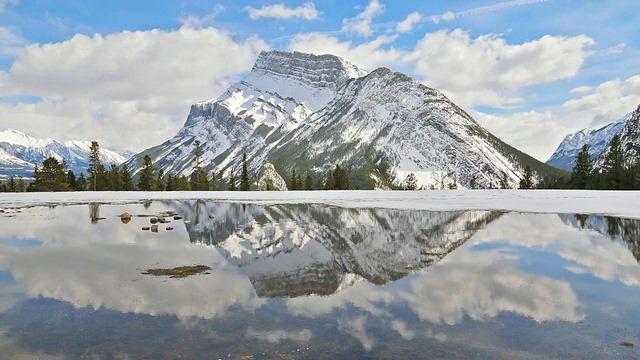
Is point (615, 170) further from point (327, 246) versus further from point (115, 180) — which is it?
point (115, 180)

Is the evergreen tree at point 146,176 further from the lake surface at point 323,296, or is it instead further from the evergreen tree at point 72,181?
the lake surface at point 323,296

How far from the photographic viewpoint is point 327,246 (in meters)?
20.6

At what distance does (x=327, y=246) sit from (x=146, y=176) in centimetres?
10850

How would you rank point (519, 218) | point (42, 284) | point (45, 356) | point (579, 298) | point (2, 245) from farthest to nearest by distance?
point (519, 218) < point (2, 245) < point (42, 284) < point (579, 298) < point (45, 356)

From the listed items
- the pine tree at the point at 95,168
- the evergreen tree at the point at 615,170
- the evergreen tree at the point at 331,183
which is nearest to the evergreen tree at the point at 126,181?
the pine tree at the point at 95,168

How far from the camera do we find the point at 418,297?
474 inches

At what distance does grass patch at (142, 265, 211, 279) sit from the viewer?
14820mm

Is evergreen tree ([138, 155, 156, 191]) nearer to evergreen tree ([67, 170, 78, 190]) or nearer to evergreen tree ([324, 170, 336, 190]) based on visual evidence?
evergreen tree ([67, 170, 78, 190])

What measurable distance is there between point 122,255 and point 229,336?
12.2 metres

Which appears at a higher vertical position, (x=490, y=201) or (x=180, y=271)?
(x=490, y=201)

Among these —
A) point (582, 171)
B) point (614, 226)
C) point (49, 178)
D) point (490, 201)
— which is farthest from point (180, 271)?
point (582, 171)

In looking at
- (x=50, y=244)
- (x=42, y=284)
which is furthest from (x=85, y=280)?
(x=50, y=244)

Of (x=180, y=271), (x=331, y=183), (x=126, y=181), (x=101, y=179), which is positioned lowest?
(x=180, y=271)

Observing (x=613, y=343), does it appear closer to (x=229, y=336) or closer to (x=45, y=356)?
(x=229, y=336)
